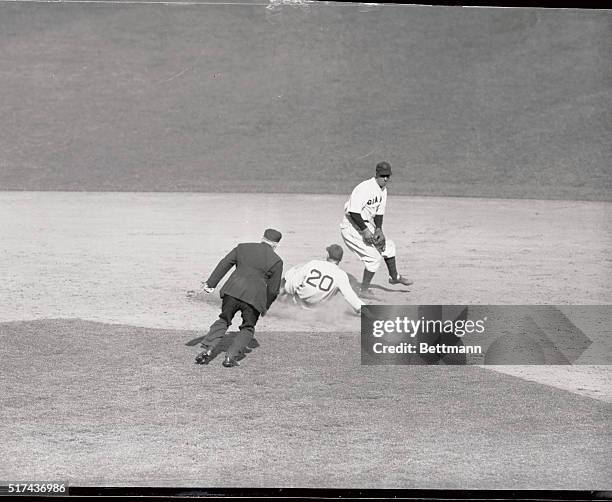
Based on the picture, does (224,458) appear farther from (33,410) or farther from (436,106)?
(436,106)

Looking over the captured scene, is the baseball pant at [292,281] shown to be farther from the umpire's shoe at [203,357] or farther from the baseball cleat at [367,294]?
the umpire's shoe at [203,357]

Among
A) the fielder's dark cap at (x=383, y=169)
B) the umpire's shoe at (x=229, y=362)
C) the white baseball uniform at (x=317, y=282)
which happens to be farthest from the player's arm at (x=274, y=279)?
the fielder's dark cap at (x=383, y=169)

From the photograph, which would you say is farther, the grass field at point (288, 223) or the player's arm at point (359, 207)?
the player's arm at point (359, 207)

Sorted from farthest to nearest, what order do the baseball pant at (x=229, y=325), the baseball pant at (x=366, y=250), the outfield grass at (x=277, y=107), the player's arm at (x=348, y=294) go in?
1. the outfield grass at (x=277, y=107)
2. the baseball pant at (x=366, y=250)
3. the player's arm at (x=348, y=294)
4. the baseball pant at (x=229, y=325)

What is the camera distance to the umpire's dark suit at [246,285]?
8.59 metres

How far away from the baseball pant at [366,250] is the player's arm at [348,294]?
1613 millimetres

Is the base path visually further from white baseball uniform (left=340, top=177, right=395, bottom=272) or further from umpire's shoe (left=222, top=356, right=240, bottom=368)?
umpire's shoe (left=222, top=356, right=240, bottom=368)

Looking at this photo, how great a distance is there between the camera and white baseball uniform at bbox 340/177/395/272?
1097 cm

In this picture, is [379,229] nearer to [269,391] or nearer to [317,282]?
[317,282]

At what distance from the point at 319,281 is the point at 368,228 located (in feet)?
4.99

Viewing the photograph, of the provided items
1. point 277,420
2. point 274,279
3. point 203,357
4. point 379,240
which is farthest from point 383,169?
point 277,420

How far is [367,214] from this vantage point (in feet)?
37.1

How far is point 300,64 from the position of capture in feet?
76.9

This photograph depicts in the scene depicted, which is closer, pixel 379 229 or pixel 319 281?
pixel 319 281
